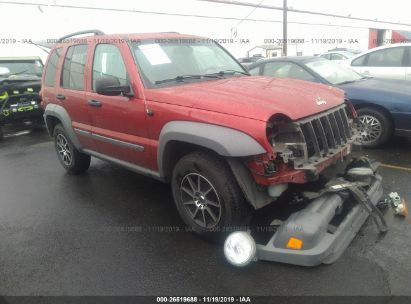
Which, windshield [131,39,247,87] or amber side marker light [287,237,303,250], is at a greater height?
windshield [131,39,247,87]

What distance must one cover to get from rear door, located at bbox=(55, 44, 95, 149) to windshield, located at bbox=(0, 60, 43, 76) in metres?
5.64

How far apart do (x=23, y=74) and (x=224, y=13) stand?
20.6 metres

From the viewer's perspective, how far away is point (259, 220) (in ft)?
12.4

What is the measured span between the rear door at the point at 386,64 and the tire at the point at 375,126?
2576 millimetres

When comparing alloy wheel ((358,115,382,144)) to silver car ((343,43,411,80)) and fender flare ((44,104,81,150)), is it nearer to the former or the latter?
silver car ((343,43,411,80))

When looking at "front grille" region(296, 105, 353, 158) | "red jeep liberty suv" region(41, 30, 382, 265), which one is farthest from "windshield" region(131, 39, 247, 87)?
"front grille" region(296, 105, 353, 158)

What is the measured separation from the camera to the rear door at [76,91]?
15.1 ft

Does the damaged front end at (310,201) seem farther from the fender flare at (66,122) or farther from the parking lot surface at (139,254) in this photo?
the fender flare at (66,122)

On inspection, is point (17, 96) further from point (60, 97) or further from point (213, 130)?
point (213, 130)

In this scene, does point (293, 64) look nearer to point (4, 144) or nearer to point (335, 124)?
point (335, 124)

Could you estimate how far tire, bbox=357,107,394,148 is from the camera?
568 centimetres

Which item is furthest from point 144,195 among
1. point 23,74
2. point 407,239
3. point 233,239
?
point 23,74

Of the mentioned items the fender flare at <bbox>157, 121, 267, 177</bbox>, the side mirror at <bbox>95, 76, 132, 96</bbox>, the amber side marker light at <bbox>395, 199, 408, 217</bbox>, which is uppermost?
the side mirror at <bbox>95, 76, 132, 96</bbox>

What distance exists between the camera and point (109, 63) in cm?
421
